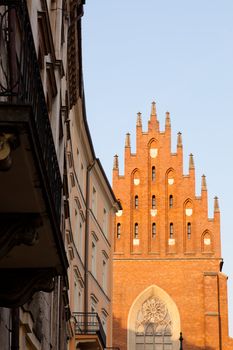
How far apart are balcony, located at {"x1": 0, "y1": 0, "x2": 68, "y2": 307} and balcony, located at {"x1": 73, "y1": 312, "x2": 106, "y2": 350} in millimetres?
20498

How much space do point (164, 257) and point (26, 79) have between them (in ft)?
146

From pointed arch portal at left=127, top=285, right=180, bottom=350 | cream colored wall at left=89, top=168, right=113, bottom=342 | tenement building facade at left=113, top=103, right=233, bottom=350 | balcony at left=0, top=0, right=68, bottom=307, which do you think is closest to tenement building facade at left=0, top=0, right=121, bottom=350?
balcony at left=0, top=0, right=68, bottom=307

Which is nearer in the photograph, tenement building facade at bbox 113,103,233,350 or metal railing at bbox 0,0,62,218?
metal railing at bbox 0,0,62,218

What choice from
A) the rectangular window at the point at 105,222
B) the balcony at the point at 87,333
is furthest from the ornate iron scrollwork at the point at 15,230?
the rectangular window at the point at 105,222

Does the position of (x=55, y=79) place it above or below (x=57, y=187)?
above

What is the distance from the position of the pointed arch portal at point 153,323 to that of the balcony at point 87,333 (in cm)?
1931

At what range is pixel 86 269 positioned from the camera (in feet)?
104

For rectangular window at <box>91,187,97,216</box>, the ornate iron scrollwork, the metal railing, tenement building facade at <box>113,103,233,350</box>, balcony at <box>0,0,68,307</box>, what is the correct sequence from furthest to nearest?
tenement building facade at <box>113,103,233,350</box>
rectangular window at <box>91,187,97,216</box>
the ornate iron scrollwork
the metal railing
balcony at <box>0,0,68,307</box>

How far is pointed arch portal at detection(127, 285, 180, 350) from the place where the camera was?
4891 centimetres

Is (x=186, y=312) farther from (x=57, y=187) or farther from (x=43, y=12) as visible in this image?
(x=57, y=187)

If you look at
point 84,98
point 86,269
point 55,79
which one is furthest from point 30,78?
point 86,269

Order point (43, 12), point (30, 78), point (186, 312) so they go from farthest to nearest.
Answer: point (186, 312) < point (43, 12) < point (30, 78)

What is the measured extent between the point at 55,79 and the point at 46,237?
25.3 feet

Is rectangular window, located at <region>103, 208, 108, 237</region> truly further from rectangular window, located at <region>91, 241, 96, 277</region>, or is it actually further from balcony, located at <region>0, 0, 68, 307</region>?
balcony, located at <region>0, 0, 68, 307</region>
